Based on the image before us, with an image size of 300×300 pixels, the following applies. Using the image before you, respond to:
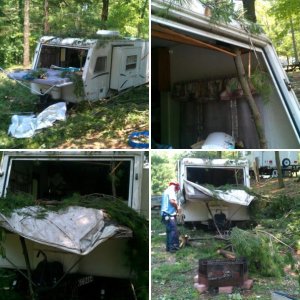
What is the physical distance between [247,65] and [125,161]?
1142 mm

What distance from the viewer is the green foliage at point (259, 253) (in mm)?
2588

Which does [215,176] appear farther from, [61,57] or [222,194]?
[61,57]

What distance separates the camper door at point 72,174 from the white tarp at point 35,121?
0.53ft

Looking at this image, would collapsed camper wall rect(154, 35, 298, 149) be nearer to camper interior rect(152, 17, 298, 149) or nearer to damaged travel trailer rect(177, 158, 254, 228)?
camper interior rect(152, 17, 298, 149)

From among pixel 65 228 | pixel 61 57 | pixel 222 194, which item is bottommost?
pixel 65 228

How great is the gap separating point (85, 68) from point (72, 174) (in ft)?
3.14

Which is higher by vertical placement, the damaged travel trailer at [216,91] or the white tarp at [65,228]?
the damaged travel trailer at [216,91]

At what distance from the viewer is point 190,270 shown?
2559 millimetres

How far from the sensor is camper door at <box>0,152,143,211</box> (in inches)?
112

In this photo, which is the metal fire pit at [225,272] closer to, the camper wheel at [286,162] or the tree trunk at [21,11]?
the camper wheel at [286,162]

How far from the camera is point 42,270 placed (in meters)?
2.77

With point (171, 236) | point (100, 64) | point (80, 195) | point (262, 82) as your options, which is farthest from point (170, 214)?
point (100, 64)

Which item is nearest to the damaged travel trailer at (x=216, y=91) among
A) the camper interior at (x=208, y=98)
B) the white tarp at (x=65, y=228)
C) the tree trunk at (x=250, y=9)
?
the camper interior at (x=208, y=98)

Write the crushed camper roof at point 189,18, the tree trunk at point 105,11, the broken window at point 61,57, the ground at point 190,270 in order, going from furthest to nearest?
the broken window at point 61,57 → the tree trunk at point 105,11 → the ground at point 190,270 → the crushed camper roof at point 189,18
